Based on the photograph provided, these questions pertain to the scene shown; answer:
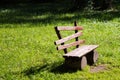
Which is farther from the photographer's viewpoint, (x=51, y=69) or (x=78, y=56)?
(x=51, y=69)

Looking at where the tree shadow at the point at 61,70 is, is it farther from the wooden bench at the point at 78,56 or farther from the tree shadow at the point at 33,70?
the tree shadow at the point at 33,70

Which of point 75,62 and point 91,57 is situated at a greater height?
point 75,62

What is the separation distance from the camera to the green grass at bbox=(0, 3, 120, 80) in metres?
10.7

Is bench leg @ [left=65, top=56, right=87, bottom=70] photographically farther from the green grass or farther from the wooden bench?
the green grass

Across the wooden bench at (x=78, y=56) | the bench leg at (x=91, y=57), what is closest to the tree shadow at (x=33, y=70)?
the wooden bench at (x=78, y=56)

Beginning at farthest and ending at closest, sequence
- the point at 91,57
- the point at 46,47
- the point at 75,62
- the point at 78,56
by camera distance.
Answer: the point at 46,47 < the point at 91,57 < the point at 75,62 < the point at 78,56

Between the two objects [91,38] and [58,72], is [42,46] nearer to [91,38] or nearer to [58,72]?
[91,38]

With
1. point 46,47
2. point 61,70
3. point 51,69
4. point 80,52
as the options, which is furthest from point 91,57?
point 46,47

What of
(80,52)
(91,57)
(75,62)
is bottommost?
(91,57)

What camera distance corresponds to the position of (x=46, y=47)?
47.6 feet

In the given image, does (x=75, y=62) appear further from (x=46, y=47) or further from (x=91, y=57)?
(x=46, y=47)

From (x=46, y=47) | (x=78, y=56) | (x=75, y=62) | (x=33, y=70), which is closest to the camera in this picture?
(x=78, y=56)

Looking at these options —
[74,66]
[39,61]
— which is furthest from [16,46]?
[74,66]

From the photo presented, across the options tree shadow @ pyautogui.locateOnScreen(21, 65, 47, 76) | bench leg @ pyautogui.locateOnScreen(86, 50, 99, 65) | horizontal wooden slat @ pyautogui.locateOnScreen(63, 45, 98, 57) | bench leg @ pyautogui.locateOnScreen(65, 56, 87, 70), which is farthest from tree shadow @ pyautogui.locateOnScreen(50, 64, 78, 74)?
bench leg @ pyautogui.locateOnScreen(86, 50, 99, 65)
